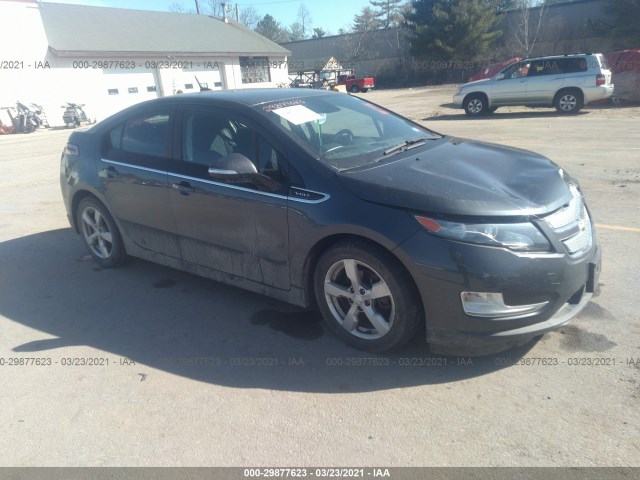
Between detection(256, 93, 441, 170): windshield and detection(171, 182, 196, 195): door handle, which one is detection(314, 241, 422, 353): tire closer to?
detection(256, 93, 441, 170): windshield

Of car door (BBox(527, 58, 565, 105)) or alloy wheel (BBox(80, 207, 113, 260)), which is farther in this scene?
car door (BBox(527, 58, 565, 105))

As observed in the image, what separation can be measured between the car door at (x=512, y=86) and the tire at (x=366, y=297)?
1531 centimetres

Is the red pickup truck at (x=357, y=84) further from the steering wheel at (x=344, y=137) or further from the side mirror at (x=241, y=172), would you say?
the side mirror at (x=241, y=172)

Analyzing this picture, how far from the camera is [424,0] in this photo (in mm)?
45781

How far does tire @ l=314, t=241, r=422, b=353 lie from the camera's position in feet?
10.1

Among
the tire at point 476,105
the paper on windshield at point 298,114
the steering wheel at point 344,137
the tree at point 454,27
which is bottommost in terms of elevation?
the tire at point 476,105

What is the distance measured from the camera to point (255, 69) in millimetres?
43344

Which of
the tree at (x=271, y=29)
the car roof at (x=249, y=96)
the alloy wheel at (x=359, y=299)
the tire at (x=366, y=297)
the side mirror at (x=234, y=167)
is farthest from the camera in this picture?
the tree at (x=271, y=29)

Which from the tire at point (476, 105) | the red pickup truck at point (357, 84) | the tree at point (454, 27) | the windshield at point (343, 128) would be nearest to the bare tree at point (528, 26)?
the tree at point (454, 27)

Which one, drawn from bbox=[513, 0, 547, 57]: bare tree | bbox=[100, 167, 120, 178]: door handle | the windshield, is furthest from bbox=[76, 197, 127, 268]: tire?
bbox=[513, 0, 547, 57]: bare tree

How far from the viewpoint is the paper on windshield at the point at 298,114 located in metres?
3.81

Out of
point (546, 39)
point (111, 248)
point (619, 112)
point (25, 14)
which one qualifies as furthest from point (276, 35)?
point (111, 248)

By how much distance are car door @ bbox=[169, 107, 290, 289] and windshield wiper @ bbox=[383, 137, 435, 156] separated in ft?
2.80

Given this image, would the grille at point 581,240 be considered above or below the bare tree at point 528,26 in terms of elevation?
below
